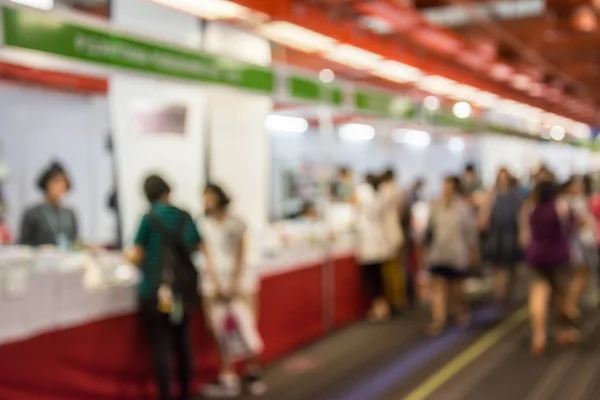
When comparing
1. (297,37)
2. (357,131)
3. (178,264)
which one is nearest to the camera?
(178,264)

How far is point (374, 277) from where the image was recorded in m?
8.00

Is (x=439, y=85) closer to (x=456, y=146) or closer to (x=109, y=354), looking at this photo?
(x=109, y=354)

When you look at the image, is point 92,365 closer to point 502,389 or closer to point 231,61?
point 231,61

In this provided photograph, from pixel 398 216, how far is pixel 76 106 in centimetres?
543

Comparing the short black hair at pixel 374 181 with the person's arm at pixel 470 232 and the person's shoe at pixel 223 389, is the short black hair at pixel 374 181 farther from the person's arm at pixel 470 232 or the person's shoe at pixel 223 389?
the person's shoe at pixel 223 389

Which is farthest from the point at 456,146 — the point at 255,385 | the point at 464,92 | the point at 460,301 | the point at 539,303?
the point at 255,385

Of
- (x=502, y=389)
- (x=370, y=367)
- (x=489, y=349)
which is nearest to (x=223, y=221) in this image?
(x=370, y=367)

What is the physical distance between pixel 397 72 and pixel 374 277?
2060mm

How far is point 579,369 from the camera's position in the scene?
6.00 m

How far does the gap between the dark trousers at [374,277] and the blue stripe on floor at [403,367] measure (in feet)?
3.17

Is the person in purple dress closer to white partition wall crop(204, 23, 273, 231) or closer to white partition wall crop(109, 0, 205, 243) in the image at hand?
white partition wall crop(204, 23, 273, 231)

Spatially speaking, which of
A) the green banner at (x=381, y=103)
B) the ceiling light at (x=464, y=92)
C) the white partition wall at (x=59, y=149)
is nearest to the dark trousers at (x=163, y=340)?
the green banner at (x=381, y=103)

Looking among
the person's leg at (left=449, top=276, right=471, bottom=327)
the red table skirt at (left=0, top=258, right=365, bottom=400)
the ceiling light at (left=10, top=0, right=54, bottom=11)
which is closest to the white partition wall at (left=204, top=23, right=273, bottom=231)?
the red table skirt at (left=0, top=258, right=365, bottom=400)

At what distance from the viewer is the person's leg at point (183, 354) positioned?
477 centimetres
